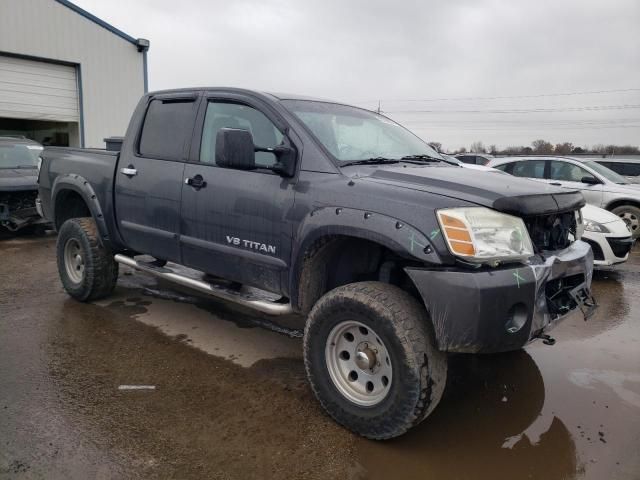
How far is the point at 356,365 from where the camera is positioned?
2.80 meters

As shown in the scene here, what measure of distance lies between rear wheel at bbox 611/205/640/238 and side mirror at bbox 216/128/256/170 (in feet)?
27.9

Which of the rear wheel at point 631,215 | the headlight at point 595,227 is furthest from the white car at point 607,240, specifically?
the rear wheel at point 631,215

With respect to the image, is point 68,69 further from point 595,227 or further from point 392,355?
point 392,355

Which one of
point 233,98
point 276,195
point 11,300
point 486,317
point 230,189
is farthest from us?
point 11,300

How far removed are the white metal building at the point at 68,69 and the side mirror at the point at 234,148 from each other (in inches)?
583

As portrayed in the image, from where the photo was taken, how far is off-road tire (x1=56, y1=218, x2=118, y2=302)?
4707 millimetres

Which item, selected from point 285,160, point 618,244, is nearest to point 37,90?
point 285,160

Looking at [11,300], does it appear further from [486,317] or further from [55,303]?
[486,317]

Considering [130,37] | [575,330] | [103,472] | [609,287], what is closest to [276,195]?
[103,472]

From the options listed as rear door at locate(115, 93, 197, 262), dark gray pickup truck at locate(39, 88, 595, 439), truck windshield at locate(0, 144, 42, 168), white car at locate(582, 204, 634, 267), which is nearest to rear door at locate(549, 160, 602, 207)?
white car at locate(582, 204, 634, 267)

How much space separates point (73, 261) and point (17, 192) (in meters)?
4.58

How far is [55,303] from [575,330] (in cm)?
509

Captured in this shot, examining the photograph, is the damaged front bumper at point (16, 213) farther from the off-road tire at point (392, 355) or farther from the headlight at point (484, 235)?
the headlight at point (484, 235)

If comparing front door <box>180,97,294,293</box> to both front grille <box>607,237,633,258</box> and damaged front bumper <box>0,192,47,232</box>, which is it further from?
damaged front bumper <box>0,192,47,232</box>
